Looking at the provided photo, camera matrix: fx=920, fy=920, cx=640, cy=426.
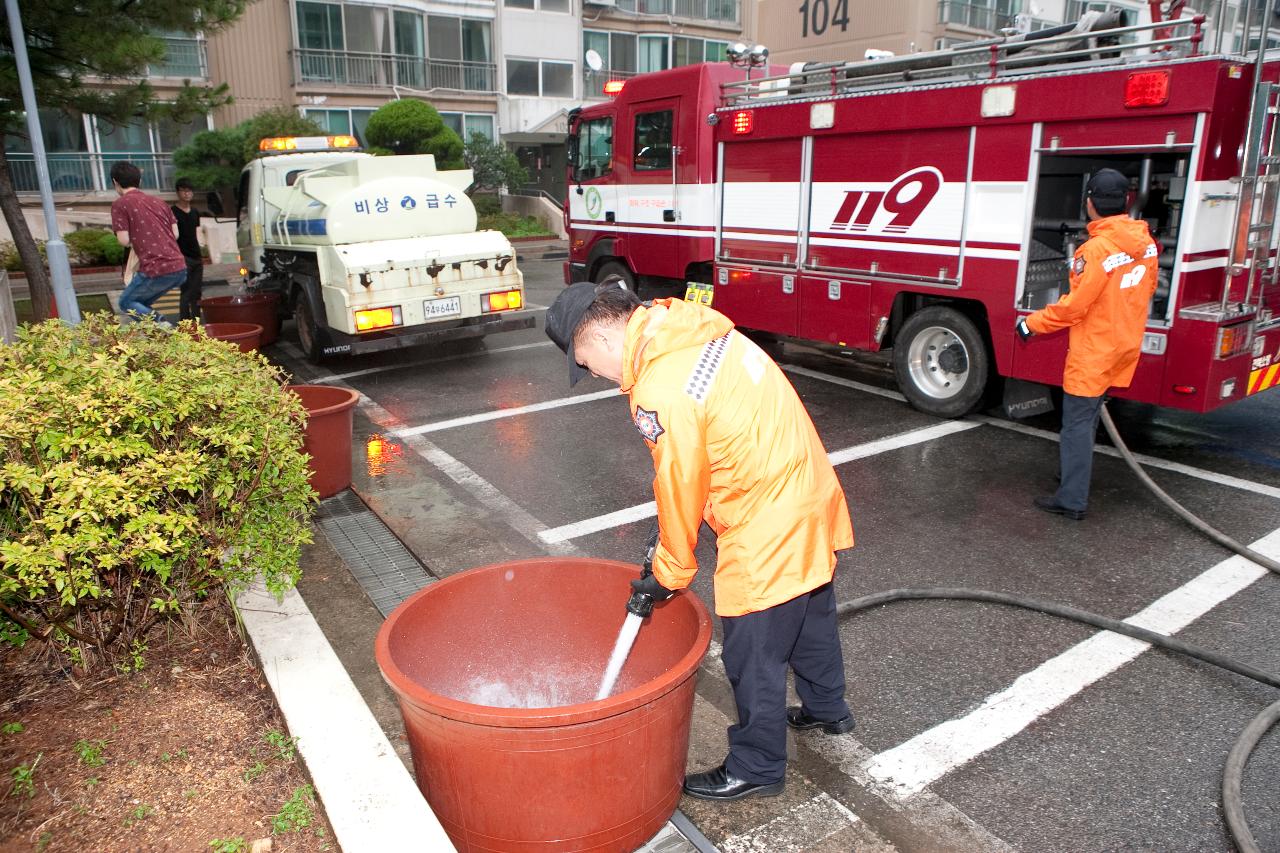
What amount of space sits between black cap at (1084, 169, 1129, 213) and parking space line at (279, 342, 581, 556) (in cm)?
352

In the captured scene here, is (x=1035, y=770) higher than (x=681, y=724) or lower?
lower

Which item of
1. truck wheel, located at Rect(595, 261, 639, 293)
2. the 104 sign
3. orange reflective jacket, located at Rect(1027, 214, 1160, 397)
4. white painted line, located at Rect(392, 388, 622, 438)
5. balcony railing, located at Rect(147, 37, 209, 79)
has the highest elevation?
balcony railing, located at Rect(147, 37, 209, 79)

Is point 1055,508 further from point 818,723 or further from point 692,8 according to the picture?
point 692,8

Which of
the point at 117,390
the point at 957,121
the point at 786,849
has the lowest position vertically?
the point at 786,849

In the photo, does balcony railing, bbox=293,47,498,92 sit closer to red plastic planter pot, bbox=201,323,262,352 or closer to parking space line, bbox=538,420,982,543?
red plastic planter pot, bbox=201,323,262,352

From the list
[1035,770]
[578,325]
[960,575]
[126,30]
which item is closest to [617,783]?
[578,325]

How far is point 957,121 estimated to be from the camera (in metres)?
6.77

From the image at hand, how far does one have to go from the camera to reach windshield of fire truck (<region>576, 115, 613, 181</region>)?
35.3ft

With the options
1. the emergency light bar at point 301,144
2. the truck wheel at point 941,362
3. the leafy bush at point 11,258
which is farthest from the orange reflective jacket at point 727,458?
the leafy bush at point 11,258

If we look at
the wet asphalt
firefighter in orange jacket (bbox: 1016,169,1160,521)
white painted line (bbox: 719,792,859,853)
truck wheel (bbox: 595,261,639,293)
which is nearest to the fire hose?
the wet asphalt

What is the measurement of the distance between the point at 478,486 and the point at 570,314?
3634 millimetres

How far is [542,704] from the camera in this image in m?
3.17

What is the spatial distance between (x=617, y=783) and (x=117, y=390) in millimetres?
2115

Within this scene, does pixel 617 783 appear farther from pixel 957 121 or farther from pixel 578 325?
pixel 957 121
